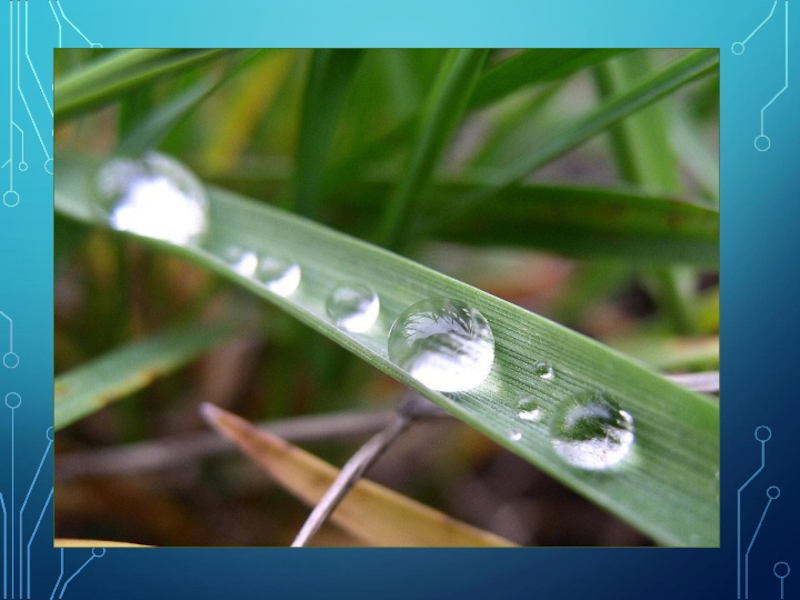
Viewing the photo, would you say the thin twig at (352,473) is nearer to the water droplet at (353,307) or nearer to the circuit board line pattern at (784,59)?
the water droplet at (353,307)

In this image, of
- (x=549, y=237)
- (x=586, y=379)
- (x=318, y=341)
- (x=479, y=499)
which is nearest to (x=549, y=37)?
(x=549, y=237)

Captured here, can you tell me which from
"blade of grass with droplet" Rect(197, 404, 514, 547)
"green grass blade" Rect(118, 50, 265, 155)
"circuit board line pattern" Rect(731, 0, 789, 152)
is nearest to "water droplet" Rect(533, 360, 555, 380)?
"blade of grass with droplet" Rect(197, 404, 514, 547)

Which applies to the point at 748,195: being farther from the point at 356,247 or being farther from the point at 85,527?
the point at 85,527

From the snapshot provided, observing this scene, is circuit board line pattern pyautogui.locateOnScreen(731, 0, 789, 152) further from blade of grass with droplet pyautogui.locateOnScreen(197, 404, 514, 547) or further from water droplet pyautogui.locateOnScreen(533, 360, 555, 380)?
blade of grass with droplet pyautogui.locateOnScreen(197, 404, 514, 547)

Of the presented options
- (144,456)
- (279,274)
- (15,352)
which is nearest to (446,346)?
(279,274)

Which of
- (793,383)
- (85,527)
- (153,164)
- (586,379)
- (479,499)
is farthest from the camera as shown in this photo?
(479,499)

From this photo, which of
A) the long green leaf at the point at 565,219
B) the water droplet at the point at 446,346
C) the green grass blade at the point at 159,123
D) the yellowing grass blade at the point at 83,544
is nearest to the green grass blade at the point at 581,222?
the long green leaf at the point at 565,219

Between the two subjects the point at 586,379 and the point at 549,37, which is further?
the point at 549,37

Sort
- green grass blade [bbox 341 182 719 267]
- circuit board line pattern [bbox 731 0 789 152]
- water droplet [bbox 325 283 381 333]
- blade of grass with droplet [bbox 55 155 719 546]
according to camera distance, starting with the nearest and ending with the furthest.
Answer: blade of grass with droplet [bbox 55 155 719 546]
water droplet [bbox 325 283 381 333]
circuit board line pattern [bbox 731 0 789 152]
green grass blade [bbox 341 182 719 267]
